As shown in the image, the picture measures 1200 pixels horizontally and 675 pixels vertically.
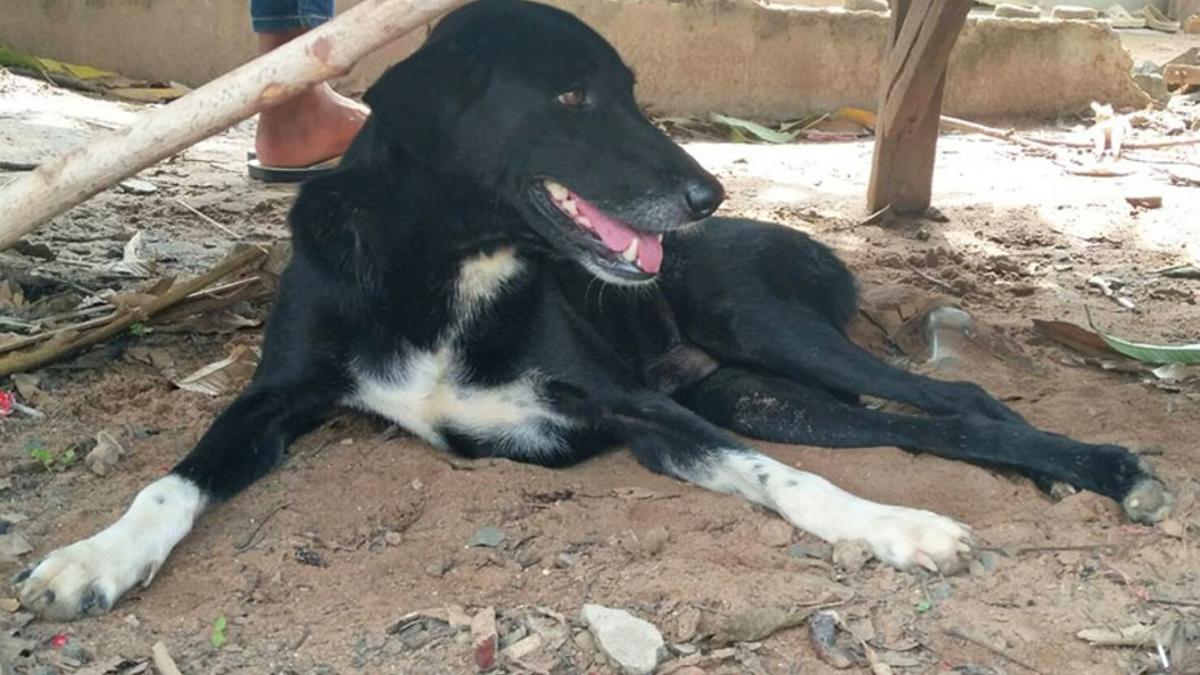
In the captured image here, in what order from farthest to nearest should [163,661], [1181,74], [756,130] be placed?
1. [1181,74]
2. [756,130]
3. [163,661]

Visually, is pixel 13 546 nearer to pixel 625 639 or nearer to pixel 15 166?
pixel 625 639

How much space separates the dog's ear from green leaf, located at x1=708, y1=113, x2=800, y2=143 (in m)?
5.11

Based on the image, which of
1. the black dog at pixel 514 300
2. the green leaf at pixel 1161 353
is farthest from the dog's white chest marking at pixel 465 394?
the green leaf at pixel 1161 353

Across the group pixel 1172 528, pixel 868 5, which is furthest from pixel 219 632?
pixel 868 5

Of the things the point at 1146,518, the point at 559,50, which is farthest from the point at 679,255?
the point at 1146,518

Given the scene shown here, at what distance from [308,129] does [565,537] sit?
11.1ft

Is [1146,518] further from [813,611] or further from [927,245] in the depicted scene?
[927,245]

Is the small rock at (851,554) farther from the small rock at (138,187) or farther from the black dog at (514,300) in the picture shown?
the small rock at (138,187)

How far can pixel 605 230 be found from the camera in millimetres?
3219

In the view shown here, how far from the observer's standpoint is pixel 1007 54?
891 cm

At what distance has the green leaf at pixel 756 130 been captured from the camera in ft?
26.7

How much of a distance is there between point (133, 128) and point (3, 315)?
1509 mm

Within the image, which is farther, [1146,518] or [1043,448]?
[1043,448]

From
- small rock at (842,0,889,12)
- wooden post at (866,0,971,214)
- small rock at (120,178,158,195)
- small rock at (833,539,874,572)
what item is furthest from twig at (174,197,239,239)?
small rock at (842,0,889,12)
